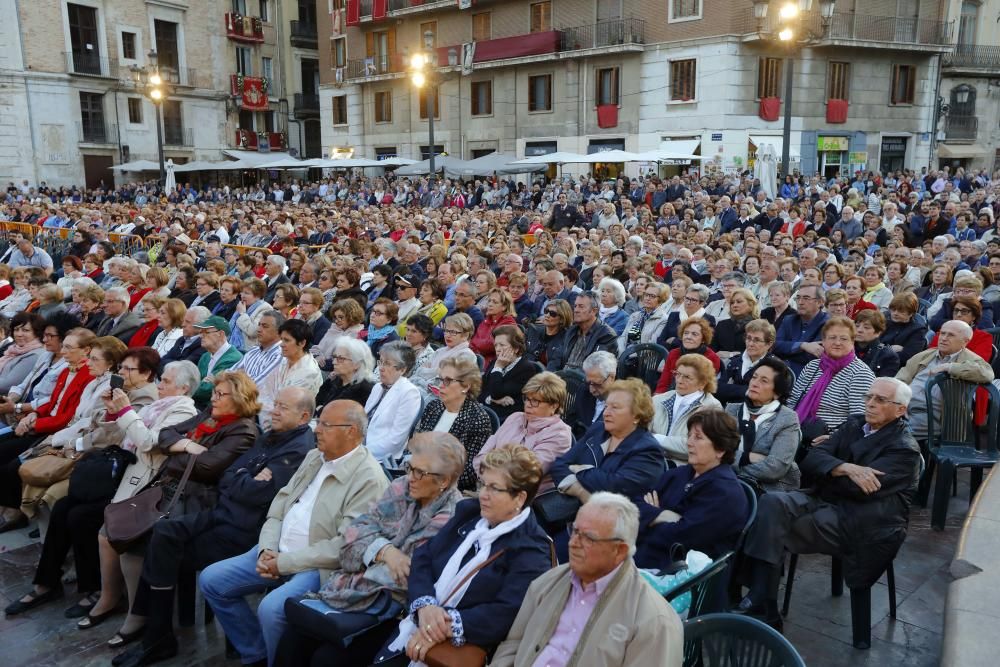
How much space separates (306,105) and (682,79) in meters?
23.5

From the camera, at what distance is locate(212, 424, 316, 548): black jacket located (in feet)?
13.6

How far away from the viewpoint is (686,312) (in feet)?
23.1

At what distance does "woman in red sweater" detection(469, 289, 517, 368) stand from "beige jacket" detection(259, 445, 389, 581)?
294cm

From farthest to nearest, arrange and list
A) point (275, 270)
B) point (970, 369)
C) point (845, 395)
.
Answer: point (275, 270) < point (970, 369) < point (845, 395)

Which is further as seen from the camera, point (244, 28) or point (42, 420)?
point (244, 28)

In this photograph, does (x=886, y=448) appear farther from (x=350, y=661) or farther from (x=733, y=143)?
(x=733, y=143)

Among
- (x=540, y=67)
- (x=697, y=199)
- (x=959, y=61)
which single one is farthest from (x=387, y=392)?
(x=959, y=61)

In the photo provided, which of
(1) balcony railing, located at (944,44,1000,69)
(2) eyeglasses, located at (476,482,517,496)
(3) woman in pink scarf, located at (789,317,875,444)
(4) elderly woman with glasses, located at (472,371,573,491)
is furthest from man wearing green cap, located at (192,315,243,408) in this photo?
(1) balcony railing, located at (944,44,1000,69)

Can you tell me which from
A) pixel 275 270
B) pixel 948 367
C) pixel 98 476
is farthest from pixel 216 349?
pixel 948 367

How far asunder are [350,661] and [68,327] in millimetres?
5457

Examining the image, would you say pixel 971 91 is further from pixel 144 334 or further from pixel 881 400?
pixel 144 334

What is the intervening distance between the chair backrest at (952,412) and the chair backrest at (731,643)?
3.29 m

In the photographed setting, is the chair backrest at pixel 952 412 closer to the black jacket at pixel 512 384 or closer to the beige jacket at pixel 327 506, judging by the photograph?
the black jacket at pixel 512 384

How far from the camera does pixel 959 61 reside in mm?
29172
